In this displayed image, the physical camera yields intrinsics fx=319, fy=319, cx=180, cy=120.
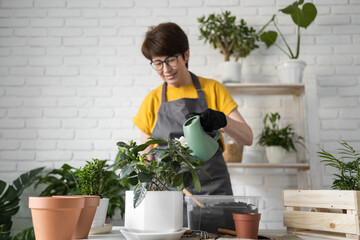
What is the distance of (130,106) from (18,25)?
4.12ft

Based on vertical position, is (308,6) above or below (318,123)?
above

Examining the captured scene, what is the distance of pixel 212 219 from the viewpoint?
3.14ft

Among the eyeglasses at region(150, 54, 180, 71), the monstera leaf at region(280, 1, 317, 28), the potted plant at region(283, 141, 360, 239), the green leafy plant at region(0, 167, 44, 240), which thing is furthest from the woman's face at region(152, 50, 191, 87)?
A: the green leafy plant at region(0, 167, 44, 240)

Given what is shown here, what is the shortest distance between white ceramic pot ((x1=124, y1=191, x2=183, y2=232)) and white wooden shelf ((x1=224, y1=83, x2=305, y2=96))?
1.66 metres

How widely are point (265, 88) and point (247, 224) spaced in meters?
1.76

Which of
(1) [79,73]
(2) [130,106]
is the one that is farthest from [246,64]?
(1) [79,73]

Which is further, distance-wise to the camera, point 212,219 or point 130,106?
point 130,106

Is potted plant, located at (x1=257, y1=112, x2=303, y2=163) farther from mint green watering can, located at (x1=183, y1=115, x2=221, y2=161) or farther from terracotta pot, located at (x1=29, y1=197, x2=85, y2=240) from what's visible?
A: terracotta pot, located at (x1=29, y1=197, x2=85, y2=240)

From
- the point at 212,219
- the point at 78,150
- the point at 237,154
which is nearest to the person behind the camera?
the point at 212,219

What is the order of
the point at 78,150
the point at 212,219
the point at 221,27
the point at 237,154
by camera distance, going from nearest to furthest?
the point at 212,219 < the point at 237,154 < the point at 221,27 < the point at 78,150

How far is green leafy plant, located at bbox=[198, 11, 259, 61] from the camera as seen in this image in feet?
8.18

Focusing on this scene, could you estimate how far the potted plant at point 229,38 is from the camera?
2.47 metres

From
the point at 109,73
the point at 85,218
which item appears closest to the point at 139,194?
the point at 85,218

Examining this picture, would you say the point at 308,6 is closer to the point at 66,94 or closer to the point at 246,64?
the point at 246,64
